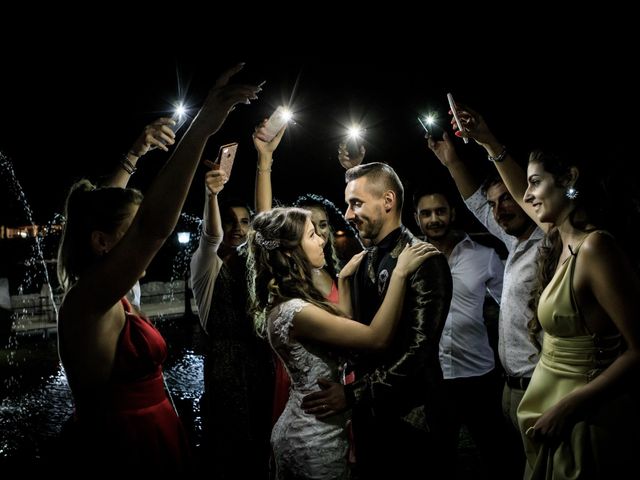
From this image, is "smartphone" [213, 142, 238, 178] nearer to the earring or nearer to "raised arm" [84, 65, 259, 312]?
"raised arm" [84, 65, 259, 312]

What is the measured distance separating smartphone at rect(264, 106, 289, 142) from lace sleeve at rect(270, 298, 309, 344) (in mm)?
2391

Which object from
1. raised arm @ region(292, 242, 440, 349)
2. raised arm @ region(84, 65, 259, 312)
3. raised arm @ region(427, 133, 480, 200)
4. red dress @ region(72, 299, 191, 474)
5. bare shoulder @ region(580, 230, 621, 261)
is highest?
raised arm @ region(427, 133, 480, 200)

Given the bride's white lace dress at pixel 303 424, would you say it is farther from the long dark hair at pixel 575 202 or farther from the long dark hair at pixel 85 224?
the long dark hair at pixel 575 202

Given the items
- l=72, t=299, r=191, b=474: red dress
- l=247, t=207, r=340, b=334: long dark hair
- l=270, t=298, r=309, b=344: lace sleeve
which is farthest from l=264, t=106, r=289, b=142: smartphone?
l=72, t=299, r=191, b=474: red dress

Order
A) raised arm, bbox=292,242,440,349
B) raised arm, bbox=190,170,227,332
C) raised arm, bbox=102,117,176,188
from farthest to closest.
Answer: raised arm, bbox=190,170,227,332
raised arm, bbox=102,117,176,188
raised arm, bbox=292,242,440,349

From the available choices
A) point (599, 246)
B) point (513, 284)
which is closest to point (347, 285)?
point (513, 284)

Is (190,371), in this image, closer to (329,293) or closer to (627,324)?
(329,293)

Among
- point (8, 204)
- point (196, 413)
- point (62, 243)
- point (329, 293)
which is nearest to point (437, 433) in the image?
point (329, 293)

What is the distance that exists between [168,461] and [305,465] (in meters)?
0.78

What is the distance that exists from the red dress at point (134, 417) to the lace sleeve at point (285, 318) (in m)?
0.67

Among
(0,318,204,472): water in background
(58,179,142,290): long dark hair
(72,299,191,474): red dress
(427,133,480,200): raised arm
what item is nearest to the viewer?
(72,299,191,474): red dress

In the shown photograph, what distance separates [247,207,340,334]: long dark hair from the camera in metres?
2.80

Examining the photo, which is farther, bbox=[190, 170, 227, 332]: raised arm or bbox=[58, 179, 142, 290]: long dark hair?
bbox=[190, 170, 227, 332]: raised arm

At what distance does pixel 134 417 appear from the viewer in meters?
2.16
